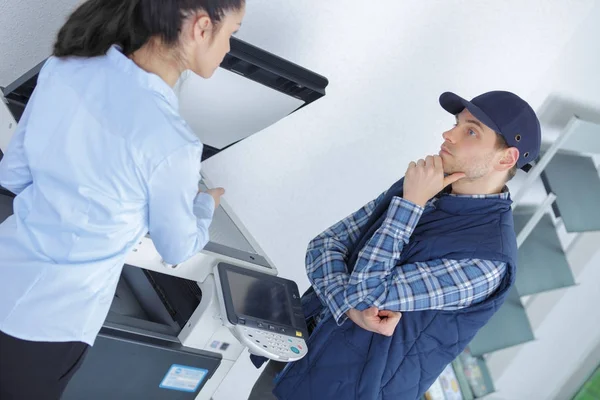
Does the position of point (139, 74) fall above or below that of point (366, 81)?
below

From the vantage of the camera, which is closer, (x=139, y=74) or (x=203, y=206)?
(x=139, y=74)

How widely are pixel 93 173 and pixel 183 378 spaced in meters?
0.81

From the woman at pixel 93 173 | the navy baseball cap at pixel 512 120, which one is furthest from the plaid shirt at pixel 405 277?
the woman at pixel 93 173

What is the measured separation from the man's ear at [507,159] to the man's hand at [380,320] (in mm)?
412

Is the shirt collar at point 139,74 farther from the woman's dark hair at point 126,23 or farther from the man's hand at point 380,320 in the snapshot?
the man's hand at point 380,320

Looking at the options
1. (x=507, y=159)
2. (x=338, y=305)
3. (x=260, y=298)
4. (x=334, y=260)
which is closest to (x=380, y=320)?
(x=338, y=305)

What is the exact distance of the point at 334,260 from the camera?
177 centimetres

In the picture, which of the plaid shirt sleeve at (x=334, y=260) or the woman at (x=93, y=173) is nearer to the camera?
the woman at (x=93, y=173)

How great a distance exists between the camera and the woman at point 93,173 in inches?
44.9

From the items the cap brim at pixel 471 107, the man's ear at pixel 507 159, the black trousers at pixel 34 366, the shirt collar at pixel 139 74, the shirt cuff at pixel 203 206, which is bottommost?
the black trousers at pixel 34 366

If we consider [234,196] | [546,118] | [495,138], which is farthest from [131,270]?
[546,118]

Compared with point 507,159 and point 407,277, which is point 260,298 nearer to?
point 407,277

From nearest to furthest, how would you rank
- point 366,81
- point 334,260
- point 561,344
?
point 334,260
point 366,81
point 561,344

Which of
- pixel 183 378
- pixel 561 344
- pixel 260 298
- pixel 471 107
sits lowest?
pixel 183 378
